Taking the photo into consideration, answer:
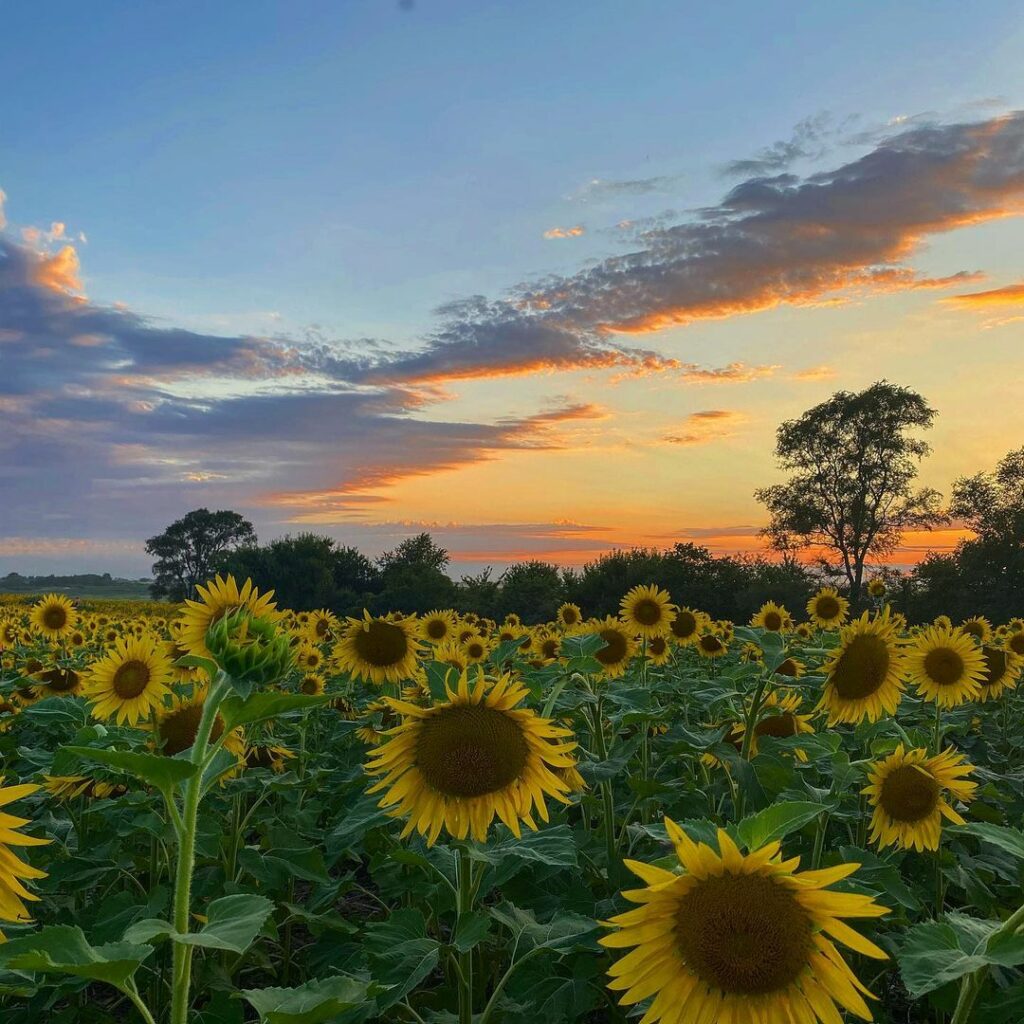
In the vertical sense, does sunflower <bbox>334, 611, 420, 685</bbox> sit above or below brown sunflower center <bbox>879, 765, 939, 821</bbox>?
above

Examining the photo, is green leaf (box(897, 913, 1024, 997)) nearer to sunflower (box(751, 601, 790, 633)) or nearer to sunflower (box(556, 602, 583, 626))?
sunflower (box(751, 601, 790, 633))

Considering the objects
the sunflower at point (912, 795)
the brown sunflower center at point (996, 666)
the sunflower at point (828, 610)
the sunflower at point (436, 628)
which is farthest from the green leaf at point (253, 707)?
the sunflower at point (828, 610)

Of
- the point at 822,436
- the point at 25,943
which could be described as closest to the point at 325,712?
the point at 25,943

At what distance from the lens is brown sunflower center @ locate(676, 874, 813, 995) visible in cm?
189

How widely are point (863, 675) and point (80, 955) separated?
4.48 meters

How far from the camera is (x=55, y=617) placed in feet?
43.3

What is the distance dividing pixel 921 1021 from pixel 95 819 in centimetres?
453

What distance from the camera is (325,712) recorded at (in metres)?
8.05

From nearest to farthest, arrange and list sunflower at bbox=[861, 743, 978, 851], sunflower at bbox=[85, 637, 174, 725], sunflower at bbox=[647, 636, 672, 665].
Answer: sunflower at bbox=[861, 743, 978, 851] < sunflower at bbox=[85, 637, 174, 725] < sunflower at bbox=[647, 636, 672, 665]

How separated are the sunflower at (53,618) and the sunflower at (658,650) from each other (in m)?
8.78

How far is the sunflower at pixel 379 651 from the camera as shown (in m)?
6.27

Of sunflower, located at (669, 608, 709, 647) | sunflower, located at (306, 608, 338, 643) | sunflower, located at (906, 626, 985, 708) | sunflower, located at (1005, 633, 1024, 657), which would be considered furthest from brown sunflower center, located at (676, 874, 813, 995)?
sunflower, located at (1005, 633, 1024, 657)

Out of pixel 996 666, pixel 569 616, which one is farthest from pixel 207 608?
pixel 569 616

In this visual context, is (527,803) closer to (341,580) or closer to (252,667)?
(252,667)
